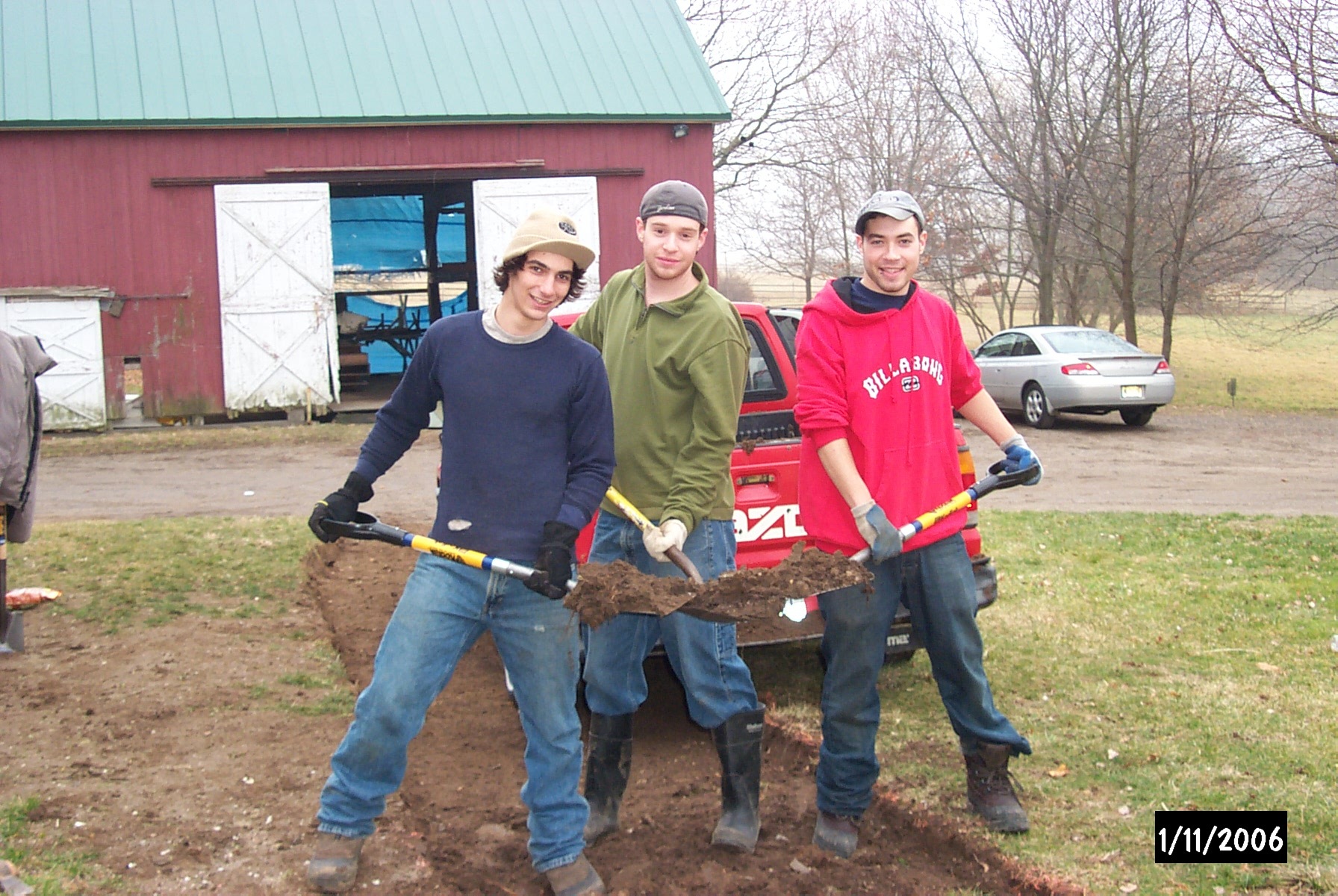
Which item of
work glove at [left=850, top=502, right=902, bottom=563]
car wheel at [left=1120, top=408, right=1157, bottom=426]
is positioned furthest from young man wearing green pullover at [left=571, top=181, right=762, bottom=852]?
car wheel at [left=1120, top=408, right=1157, bottom=426]

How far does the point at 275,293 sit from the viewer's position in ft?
55.4

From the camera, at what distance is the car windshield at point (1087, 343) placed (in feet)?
55.8

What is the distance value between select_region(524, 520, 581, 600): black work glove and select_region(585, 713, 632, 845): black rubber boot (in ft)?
2.25

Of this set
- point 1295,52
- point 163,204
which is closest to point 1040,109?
point 1295,52

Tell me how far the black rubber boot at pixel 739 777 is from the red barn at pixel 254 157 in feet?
45.5

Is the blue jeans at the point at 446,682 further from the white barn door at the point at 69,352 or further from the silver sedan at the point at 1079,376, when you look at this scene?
the white barn door at the point at 69,352

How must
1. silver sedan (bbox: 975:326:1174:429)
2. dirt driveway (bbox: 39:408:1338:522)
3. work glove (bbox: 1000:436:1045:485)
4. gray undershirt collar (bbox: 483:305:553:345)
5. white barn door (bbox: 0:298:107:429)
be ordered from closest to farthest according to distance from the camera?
gray undershirt collar (bbox: 483:305:553:345)
work glove (bbox: 1000:436:1045:485)
dirt driveway (bbox: 39:408:1338:522)
white barn door (bbox: 0:298:107:429)
silver sedan (bbox: 975:326:1174:429)

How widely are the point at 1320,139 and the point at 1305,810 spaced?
1711 centimetres

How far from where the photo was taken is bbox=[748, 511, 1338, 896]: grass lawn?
3.69 m

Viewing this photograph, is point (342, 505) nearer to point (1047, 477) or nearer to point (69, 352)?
point (1047, 477)

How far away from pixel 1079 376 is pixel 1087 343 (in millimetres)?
1022

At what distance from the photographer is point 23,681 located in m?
5.38

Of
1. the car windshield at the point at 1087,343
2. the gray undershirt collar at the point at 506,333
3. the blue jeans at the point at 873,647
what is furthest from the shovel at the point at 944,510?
the car windshield at the point at 1087,343
